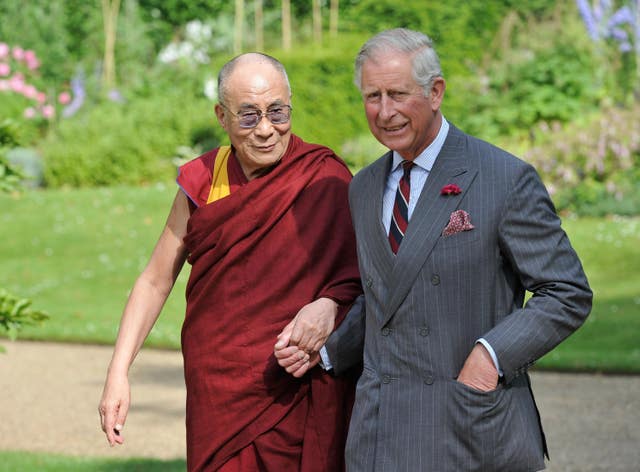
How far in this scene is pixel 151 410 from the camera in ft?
26.3

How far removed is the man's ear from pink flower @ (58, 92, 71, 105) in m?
16.7

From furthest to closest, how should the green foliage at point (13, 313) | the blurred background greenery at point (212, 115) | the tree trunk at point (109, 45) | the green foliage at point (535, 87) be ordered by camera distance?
the tree trunk at point (109, 45)
the green foliage at point (535, 87)
the blurred background greenery at point (212, 115)
the green foliage at point (13, 313)

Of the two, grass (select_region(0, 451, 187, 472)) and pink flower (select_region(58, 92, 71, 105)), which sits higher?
pink flower (select_region(58, 92, 71, 105))

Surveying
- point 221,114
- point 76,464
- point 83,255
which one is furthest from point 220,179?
point 83,255

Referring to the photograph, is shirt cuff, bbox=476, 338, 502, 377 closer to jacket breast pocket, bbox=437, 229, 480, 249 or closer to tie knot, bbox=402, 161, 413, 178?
jacket breast pocket, bbox=437, 229, 480, 249

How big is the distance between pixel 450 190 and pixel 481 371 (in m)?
0.49

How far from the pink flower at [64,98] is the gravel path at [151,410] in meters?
10.1

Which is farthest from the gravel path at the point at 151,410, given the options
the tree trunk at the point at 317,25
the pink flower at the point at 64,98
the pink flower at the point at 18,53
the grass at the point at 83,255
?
the tree trunk at the point at 317,25

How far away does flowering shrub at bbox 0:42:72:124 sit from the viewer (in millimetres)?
18469

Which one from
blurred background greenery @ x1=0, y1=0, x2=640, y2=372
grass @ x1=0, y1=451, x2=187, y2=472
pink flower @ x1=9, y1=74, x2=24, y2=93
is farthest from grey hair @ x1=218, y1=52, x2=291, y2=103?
pink flower @ x1=9, y1=74, x2=24, y2=93

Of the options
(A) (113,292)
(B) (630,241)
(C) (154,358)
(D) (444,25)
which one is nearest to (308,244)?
(C) (154,358)

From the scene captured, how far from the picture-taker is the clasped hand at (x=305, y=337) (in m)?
3.55

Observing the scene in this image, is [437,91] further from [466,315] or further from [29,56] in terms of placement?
[29,56]

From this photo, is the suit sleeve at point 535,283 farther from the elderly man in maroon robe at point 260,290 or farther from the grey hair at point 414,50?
the elderly man in maroon robe at point 260,290
